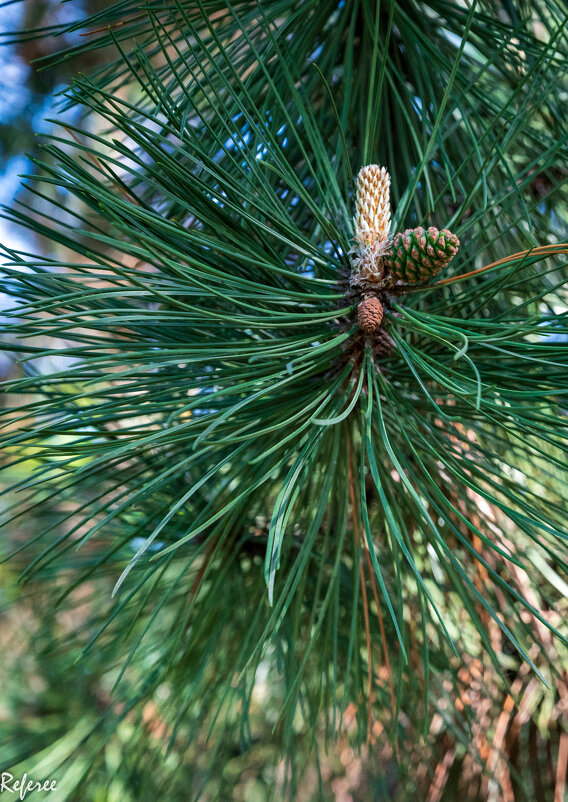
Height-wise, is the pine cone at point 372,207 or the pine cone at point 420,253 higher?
the pine cone at point 372,207

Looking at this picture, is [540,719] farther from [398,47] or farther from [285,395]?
[398,47]

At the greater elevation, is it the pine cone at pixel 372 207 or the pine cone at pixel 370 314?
the pine cone at pixel 372 207

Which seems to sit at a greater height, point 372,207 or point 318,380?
point 372,207

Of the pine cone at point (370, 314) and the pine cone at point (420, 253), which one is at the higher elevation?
the pine cone at point (420, 253)

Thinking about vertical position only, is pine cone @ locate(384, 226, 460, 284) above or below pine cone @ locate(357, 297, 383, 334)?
above

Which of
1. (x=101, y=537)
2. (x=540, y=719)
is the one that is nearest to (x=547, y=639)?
(x=540, y=719)
